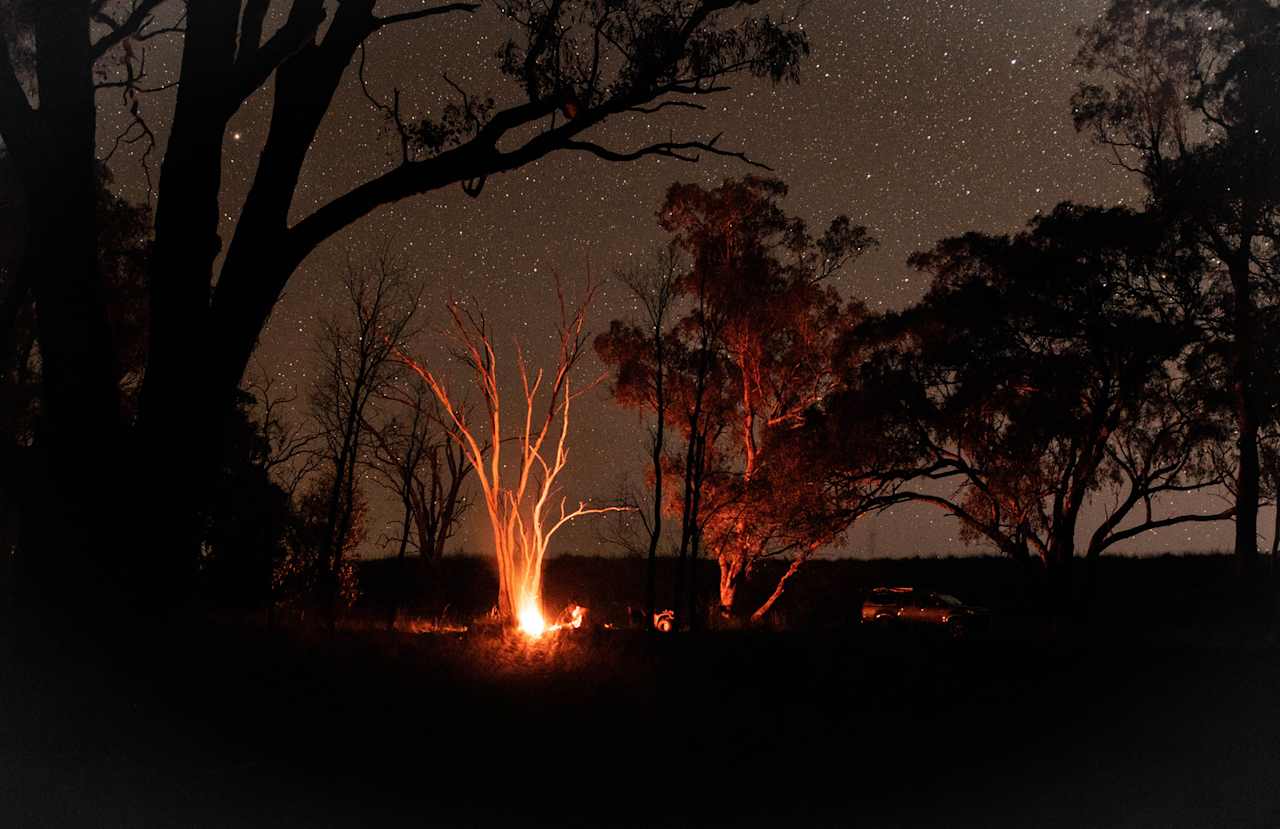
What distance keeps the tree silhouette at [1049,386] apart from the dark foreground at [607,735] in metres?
8.57

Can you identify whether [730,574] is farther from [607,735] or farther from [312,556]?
[607,735]

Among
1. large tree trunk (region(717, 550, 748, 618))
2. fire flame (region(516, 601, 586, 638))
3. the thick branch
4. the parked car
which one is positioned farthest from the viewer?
large tree trunk (region(717, 550, 748, 618))

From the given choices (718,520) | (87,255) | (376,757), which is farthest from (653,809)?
(718,520)

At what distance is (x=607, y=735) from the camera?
11.0 meters

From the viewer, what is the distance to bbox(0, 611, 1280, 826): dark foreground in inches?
322

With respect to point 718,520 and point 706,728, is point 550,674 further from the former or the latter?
point 718,520

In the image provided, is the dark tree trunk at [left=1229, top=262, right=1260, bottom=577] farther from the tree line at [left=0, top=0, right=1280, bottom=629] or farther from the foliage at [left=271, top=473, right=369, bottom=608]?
the foliage at [left=271, top=473, right=369, bottom=608]

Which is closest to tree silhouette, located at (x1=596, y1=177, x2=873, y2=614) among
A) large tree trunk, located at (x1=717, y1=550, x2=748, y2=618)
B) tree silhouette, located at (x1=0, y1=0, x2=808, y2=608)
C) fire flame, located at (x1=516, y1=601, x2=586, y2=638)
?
large tree trunk, located at (x1=717, y1=550, x2=748, y2=618)

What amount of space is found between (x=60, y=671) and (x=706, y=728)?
19.3 feet

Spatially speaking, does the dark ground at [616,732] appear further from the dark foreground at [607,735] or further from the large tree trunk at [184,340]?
the large tree trunk at [184,340]

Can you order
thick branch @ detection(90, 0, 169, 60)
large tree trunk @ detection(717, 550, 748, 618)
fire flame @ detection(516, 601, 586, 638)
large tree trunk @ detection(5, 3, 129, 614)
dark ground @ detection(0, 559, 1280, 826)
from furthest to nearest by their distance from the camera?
1. large tree trunk @ detection(717, 550, 748, 618)
2. fire flame @ detection(516, 601, 586, 638)
3. thick branch @ detection(90, 0, 169, 60)
4. dark ground @ detection(0, 559, 1280, 826)
5. large tree trunk @ detection(5, 3, 129, 614)

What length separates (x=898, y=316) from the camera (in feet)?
83.7

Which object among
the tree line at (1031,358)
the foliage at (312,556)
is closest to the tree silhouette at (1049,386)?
the tree line at (1031,358)

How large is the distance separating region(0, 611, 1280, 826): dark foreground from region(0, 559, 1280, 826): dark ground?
26mm
